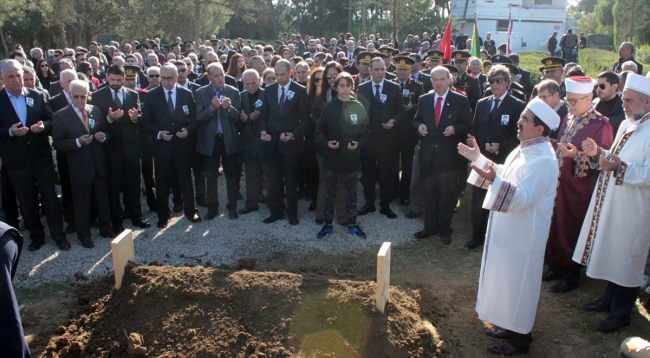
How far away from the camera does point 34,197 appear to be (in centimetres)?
674

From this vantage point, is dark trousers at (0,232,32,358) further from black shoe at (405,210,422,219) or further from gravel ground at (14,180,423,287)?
black shoe at (405,210,422,219)

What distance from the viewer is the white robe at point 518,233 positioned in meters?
4.09

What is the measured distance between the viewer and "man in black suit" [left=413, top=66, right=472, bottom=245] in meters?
6.97

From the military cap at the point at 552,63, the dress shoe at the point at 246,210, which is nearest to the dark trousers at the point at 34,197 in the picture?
the dress shoe at the point at 246,210

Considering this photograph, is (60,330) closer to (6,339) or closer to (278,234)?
(6,339)

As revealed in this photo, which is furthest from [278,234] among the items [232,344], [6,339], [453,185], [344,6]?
[344,6]

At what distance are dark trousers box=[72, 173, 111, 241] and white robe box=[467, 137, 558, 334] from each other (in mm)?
4989

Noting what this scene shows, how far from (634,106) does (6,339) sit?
16.6 feet

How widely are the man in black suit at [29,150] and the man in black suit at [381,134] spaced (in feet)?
13.8

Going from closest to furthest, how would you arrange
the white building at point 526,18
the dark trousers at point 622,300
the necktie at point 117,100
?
the dark trousers at point 622,300 < the necktie at point 117,100 < the white building at point 526,18

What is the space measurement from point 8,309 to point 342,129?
16.6 ft

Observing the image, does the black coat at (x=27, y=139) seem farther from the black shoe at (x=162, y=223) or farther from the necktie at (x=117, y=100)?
the black shoe at (x=162, y=223)

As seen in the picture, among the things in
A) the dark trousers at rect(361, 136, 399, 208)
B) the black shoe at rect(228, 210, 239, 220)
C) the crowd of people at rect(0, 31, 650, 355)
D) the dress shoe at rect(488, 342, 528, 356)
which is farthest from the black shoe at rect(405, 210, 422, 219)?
the dress shoe at rect(488, 342, 528, 356)

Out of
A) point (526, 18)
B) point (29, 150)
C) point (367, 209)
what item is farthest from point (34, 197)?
point (526, 18)
